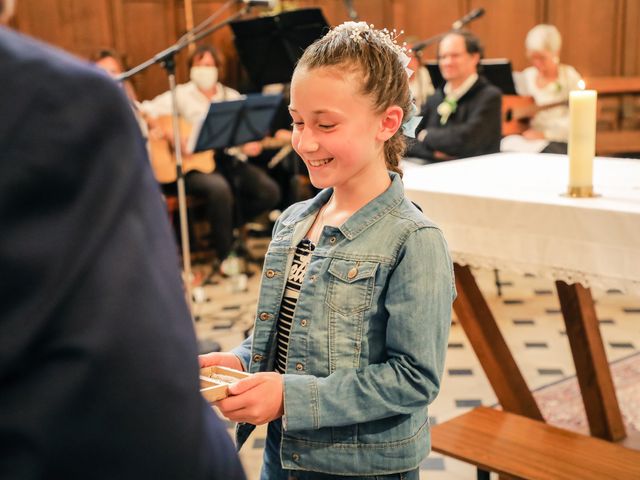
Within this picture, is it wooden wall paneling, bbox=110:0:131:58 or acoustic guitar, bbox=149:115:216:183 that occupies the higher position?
wooden wall paneling, bbox=110:0:131:58

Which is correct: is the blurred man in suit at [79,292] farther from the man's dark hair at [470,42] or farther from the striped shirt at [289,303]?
the man's dark hair at [470,42]

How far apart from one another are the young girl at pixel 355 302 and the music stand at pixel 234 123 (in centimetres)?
420

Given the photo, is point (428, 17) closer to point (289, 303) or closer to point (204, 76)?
point (204, 76)

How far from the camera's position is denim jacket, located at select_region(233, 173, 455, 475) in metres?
1.56

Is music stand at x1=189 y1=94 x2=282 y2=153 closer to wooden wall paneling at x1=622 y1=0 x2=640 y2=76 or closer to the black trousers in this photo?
the black trousers

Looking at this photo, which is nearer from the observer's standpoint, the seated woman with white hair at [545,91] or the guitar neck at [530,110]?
the seated woman with white hair at [545,91]

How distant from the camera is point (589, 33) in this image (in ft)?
31.9

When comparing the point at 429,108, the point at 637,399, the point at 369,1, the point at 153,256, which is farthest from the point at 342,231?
the point at 369,1

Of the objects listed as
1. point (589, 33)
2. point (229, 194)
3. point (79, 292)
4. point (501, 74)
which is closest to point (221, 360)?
point (79, 292)

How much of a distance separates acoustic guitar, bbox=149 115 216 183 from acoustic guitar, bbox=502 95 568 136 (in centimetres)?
258

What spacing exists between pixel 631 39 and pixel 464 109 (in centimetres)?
→ 490

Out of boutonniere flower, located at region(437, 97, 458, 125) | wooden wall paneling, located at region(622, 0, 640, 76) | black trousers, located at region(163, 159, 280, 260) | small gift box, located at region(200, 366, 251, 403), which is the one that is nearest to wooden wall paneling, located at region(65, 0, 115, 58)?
black trousers, located at region(163, 159, 280, 260)

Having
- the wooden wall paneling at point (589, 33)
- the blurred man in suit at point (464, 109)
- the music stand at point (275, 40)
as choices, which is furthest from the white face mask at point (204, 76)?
the wooden wall paneling at point (589, 33)

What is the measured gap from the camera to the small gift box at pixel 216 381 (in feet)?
4.44
